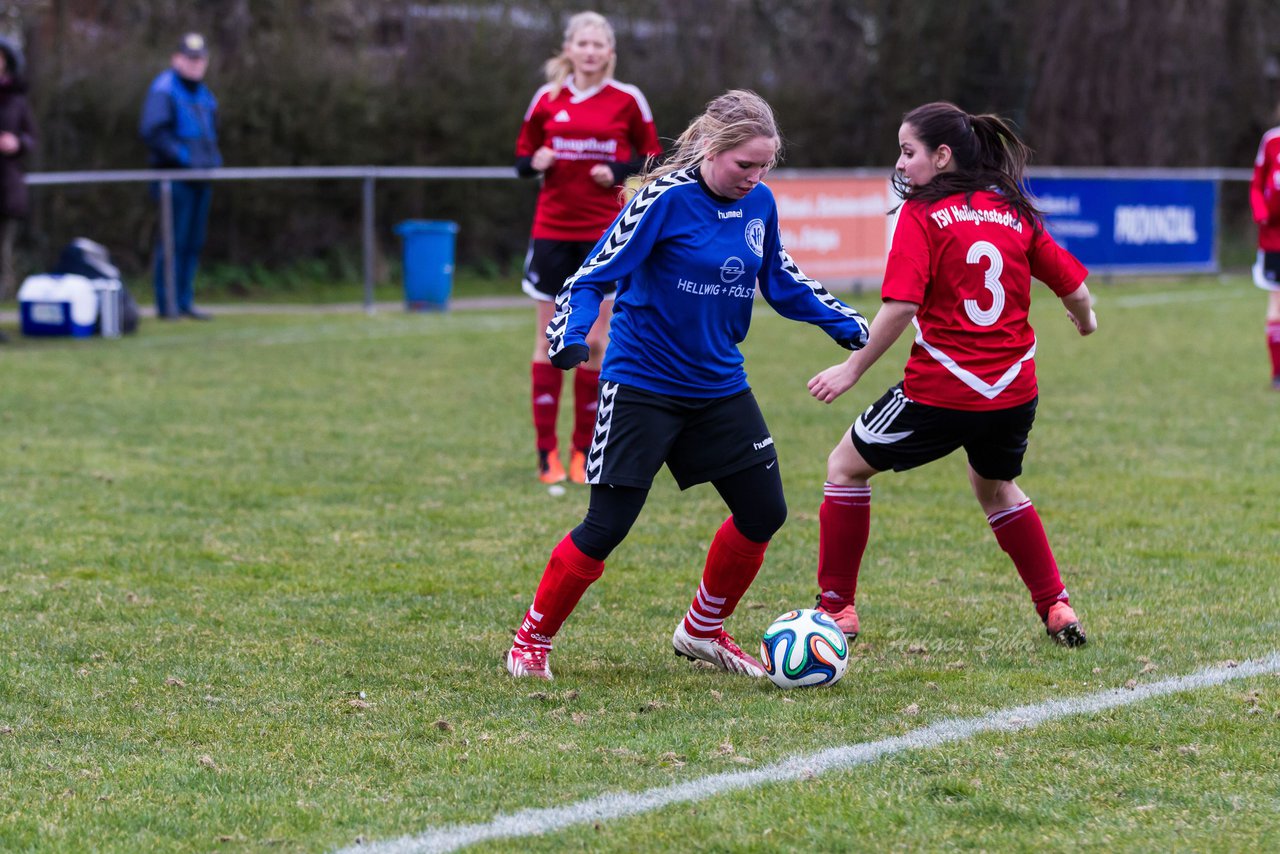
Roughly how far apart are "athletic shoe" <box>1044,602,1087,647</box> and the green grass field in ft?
0.21

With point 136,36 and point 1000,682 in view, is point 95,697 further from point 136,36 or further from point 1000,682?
point 136,36

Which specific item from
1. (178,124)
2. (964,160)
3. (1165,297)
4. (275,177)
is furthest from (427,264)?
(964,160)

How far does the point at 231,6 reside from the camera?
774 inches

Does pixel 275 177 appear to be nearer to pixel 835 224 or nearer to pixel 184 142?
pixel 184 142

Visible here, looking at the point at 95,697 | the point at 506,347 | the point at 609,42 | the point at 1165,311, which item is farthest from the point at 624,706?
the point at 1165,311

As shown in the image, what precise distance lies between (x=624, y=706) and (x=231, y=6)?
16.8m

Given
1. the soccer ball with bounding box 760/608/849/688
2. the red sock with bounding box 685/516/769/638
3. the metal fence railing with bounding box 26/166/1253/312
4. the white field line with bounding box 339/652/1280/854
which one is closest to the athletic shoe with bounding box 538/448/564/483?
the red sock with bounding box 685/516/769/638

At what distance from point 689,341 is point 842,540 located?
3.11 feet

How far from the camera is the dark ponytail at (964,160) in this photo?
5.09 meters

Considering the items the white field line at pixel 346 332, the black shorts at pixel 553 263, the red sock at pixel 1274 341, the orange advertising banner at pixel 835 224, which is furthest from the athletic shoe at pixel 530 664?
the orange advertising banner at pixel 835 224

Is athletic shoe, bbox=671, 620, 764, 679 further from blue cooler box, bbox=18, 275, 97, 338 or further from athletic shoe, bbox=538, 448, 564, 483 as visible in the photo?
blue cooler box, bbox=18, 275, 97, 338

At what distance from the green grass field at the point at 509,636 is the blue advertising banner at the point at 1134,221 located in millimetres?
10756

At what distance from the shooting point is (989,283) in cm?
506

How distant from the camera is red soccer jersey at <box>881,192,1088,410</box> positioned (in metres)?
5.00
